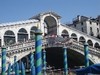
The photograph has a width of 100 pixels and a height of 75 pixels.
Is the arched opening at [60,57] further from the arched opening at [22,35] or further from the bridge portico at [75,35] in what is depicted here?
the arched opening at [22,35]

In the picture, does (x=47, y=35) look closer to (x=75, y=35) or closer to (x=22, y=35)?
(x=22, y=35)

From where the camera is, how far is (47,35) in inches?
1283

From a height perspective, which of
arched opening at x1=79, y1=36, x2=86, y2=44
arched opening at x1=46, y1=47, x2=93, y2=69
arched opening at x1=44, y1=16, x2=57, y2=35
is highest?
arched opening at x1=44, y1=16, x2=57, y2=35

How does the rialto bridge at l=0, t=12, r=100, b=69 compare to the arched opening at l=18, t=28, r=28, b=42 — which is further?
the arched opening at l=18, t=28, r=28, b=42

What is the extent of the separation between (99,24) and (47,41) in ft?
49.3

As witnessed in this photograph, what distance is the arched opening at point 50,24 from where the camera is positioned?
113 ft

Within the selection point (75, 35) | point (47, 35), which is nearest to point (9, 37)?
point (47, 35)

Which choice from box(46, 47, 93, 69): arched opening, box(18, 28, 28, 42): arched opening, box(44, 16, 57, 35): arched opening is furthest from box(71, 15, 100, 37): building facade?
box(18, 28, 28, 42): arched opening

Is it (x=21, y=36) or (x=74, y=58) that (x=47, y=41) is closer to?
(x=21, y=36)

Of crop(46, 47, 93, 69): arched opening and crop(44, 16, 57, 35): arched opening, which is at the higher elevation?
crop(44, 16, 57, 35): arched opening

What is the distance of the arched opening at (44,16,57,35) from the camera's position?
34.4 m

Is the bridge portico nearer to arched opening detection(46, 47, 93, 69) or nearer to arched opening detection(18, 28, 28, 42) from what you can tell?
arched opening detection(46, 47, 93, 69)

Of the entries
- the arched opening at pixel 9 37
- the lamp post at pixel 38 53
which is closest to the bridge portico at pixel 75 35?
the arched opening at pixel 9 37

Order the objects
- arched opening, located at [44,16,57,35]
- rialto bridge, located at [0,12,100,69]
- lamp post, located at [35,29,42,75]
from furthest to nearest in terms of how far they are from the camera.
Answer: arched opening, located at [44,16,57,35], rialto bridge, located at [0,12,100,69], lamp post, located at [35,29,42,75]
